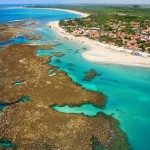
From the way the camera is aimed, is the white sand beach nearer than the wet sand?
No

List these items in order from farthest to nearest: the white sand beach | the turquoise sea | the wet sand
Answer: the white sand beach → the turquoise sea → the wet sand

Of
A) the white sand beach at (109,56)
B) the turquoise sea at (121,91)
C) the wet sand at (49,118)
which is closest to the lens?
the wet sand at (49,118)

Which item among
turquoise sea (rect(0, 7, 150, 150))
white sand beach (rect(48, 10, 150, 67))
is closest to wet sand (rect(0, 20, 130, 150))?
turquoise sea (rect(0, 7, 150, 150))

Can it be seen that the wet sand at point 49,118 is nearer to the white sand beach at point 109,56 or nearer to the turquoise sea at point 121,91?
the turquoise sea at point 121,91

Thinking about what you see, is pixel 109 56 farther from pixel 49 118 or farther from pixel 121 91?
pixel 49 118

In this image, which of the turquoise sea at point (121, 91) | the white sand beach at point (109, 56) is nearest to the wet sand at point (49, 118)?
the turquoise sea at point (121, 91)

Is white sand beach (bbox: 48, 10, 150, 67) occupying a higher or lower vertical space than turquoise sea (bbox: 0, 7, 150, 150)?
higher

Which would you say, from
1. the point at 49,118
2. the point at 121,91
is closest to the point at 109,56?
the point at 121,91

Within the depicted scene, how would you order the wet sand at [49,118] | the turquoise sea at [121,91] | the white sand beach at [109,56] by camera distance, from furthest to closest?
the white sand beach at [109,56], the turquoise sea at [121,91], the wet sand at [49,118]

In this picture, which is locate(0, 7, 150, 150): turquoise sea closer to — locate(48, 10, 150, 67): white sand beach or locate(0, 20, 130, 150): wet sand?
locate(0, 20, 130, 150): wet sand

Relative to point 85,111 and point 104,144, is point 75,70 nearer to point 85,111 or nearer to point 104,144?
point 85,111

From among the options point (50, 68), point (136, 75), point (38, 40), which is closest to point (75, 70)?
point (50, 68)
